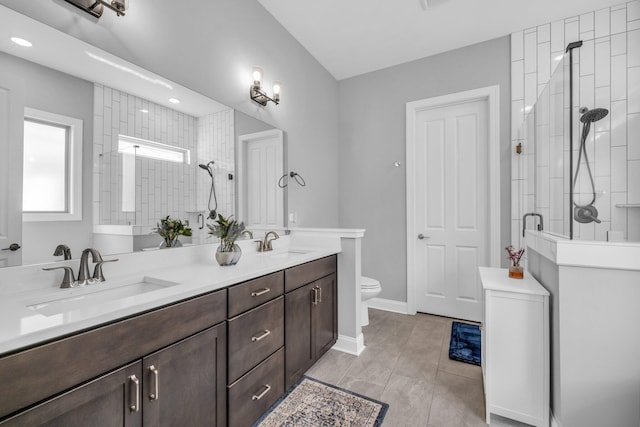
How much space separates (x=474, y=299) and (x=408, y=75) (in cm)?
258

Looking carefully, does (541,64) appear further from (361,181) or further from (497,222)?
(361,181)

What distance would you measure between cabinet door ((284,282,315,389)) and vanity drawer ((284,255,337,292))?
4 centimetres

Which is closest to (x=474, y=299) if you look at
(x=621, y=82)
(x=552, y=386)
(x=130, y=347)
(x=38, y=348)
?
(x=552, y=386)

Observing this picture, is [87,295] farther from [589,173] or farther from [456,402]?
[589,173]

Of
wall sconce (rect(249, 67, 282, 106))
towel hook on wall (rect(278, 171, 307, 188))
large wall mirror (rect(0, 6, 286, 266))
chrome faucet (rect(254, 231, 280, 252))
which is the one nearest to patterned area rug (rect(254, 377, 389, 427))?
chrome faucet (rect(254, 231, 280, 252))

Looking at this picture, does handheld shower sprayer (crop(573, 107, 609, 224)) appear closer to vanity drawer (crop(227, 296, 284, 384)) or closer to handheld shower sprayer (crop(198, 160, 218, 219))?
vanity drawer (crop(227, 296, 284, 384))

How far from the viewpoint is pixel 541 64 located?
2629 mm

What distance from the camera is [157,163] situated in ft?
5.32

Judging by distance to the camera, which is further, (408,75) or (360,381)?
(408,75)

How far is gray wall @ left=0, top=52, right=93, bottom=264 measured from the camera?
1.11 metres

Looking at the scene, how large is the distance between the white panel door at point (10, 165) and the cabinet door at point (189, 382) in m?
0.71

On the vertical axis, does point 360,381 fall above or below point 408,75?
below

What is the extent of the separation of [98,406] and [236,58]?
85.9 inches

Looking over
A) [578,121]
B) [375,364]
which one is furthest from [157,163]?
[578,121]
